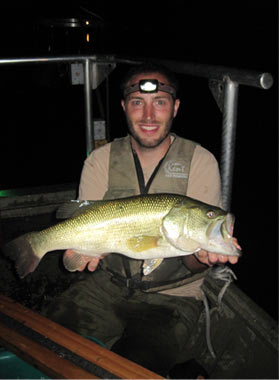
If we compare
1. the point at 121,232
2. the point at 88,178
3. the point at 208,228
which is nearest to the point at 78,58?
the point at 88,178

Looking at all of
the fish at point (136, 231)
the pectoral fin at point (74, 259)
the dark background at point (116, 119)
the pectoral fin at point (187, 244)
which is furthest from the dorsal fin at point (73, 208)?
the dark background at point (116, 119)

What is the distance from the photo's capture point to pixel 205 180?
308 centimetres

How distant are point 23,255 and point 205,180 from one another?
1622mm

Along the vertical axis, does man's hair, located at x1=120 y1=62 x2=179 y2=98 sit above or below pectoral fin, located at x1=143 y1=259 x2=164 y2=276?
above

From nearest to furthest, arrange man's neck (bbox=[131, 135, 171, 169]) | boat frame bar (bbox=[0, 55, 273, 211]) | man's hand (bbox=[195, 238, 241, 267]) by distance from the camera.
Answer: man's hand (bbox=[195, 238, 241, 267]), boat frame bar (bbox=[0, 55, 273, 211]), man's neck (bbox=[131, 135, 171, 169])

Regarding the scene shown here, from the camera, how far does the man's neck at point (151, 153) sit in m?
3.24

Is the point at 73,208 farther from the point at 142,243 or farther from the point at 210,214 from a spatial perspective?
the point at 210,214

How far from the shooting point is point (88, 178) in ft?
10.8

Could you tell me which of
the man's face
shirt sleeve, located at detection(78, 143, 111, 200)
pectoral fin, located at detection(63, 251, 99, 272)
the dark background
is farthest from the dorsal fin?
the dark background

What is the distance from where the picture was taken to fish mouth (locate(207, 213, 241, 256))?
90.6 inches

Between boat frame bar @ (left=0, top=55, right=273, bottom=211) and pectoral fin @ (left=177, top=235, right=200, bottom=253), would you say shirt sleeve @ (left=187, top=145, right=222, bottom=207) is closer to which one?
boat frame bar @ (left=0, top=55, right=273, bottom=211)

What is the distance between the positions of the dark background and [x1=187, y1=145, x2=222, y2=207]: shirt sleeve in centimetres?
192

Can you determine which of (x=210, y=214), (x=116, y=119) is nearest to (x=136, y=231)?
(x=210, y=214)

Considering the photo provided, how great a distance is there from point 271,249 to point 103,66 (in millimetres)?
5950
